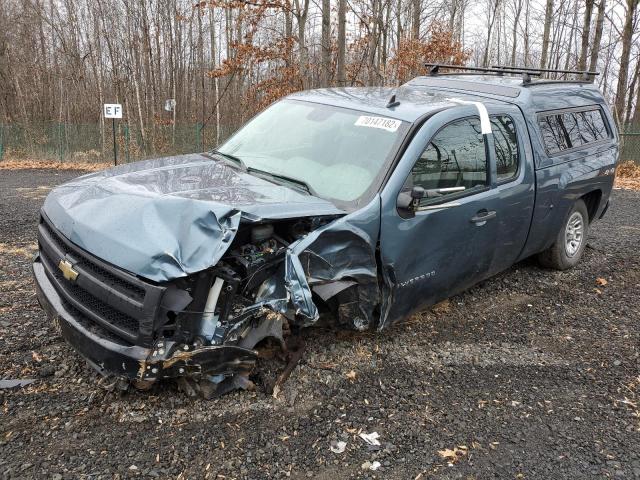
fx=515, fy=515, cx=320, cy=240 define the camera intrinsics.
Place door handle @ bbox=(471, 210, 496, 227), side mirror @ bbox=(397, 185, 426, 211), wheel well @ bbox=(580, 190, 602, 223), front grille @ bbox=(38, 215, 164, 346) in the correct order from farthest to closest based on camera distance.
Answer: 1. wheel well @ bbox=(580, 190, 602, 223)
2. door handle @ bbox=(471, 210, 496, 227)
3. side mirror @ bbox=(397, 185, 426, 211)
4. front grille @ bbox=(38, 215, 164, 346)

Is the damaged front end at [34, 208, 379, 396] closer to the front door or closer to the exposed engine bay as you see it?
the exposed engine bay

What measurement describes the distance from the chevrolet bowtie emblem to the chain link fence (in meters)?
16.5

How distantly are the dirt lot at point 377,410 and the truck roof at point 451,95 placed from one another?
179 cm

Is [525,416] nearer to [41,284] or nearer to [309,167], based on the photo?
[309,167]

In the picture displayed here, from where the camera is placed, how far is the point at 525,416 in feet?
10.5

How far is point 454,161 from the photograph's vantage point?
3.90 metres

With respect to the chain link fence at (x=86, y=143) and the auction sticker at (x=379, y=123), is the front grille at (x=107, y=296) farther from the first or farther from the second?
the chain link fence at (x=86, y=143)

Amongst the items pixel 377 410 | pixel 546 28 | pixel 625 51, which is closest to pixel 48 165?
pixel 377 410

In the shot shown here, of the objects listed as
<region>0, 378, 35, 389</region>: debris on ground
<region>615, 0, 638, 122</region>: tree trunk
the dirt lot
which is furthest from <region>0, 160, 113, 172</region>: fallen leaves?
<region>615, 0, 638, 122</region>: tree trunk

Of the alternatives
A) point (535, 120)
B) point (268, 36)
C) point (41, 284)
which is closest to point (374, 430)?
point (41, 284)

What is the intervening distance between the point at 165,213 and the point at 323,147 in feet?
4.87

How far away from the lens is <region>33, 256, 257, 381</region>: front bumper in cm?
265

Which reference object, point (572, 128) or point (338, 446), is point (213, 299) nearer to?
point (338, 446)

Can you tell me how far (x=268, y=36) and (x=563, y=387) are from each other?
22.0 meters
